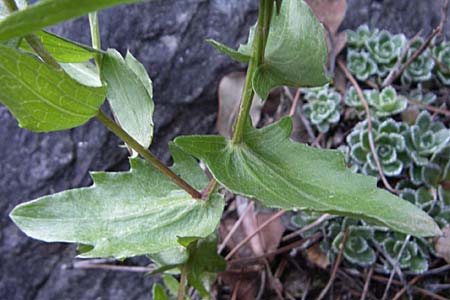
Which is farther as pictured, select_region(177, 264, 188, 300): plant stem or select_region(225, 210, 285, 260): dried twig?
select_region(225, 210, 285, 260): dried twig

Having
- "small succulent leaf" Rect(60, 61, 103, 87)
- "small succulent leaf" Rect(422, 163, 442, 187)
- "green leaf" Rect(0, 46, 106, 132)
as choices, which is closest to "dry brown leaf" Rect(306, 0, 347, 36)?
"small succulent leaf" Rect(422, 163, 442, 187)

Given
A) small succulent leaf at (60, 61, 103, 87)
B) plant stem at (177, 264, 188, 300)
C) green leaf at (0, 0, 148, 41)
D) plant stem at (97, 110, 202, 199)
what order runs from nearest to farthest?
green leaf at (0, 0, 148, 41) → plant stem at (97, 110, 202, 199) → small succulent leaf at (60, 61, 103, 87) → plant stem at (177, 264, 188, 300)

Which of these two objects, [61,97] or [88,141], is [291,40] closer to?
[61,97]

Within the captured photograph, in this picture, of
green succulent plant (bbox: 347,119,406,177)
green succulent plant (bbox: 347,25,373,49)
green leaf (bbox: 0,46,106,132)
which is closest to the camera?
green leaf (bbox: 0,46,106,132)

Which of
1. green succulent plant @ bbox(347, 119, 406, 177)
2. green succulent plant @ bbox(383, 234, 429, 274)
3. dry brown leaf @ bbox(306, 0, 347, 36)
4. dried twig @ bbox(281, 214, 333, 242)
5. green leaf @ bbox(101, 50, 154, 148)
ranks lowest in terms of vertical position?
green succulent plant @ bbox(383, 234, 429, 274)

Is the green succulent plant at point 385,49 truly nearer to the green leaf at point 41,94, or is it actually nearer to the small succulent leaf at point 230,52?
the small succulent leaf at point 230,52

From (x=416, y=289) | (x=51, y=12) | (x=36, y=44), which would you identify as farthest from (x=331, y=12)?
(x=51, y=12)

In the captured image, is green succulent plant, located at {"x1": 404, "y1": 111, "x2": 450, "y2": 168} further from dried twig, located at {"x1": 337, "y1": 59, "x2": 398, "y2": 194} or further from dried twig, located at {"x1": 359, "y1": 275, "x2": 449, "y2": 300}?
dried twig, located at {"x1": 359, "y1": 275, "x2": 449, "y2": 300}

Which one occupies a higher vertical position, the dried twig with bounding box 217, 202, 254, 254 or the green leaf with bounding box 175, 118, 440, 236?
the green leaf with bounding box 175, 118, 440, 236
